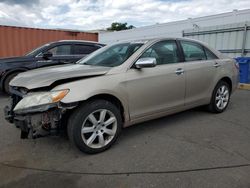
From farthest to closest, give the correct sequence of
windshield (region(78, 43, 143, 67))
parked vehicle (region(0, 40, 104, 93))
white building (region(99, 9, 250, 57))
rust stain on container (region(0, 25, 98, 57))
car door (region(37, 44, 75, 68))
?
rust stain on container (region(0, 25, 98, 57)), white building (region(99, 9, 250, 57)), car door (region(37, 44, 75, 68)), parked vehicle (region(0, 40, 104, 93)), windshield (region(78, 43, 143, 67))

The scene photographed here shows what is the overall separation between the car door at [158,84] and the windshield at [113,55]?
241 mm

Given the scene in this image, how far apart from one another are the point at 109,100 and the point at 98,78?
0.37m

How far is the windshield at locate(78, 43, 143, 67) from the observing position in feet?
11.3

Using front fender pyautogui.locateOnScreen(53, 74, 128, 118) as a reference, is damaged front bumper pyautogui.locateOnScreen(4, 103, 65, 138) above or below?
below

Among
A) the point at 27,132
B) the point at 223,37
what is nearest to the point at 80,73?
the point at 27,132

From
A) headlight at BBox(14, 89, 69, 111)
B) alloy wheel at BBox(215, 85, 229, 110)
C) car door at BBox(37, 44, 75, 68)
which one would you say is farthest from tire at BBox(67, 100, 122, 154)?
car door at BBox(37, 44, 75, 68)

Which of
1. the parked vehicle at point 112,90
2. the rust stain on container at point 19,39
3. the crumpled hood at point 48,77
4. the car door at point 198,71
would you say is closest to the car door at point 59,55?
the parked vehicle at point 112,90

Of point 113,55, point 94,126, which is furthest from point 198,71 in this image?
point 94,126

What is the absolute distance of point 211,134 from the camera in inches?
143

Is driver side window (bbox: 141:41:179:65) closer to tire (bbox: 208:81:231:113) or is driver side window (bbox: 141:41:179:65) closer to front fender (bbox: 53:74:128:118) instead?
front fender (bbox: 53:74:128:118)

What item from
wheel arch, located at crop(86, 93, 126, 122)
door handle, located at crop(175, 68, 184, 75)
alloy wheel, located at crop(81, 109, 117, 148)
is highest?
door handle, located at crop(175, 68, 184, 75)

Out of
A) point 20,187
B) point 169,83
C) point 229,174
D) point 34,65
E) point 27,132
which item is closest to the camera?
point 20,187

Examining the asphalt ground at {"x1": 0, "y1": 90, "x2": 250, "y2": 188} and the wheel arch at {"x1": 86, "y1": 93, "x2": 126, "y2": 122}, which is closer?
the asphalt ground at {"x1": 0, "y1": 90, "x2": 250, "y2": 188}

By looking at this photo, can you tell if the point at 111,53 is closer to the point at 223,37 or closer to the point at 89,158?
the point at 89,158
